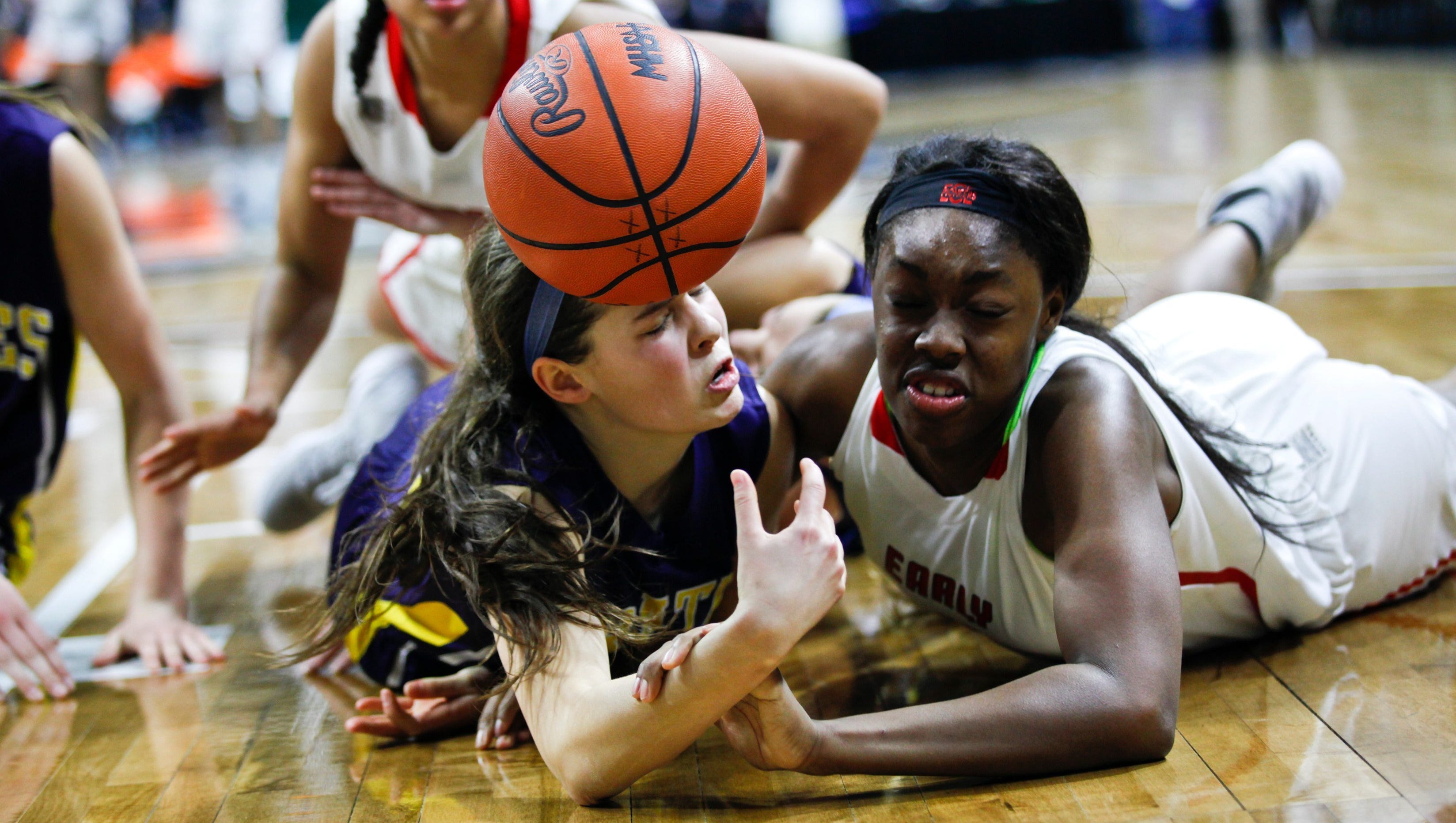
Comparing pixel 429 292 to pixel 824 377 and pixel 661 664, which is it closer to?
pixel 824 377

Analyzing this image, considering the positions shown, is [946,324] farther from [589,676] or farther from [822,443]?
[589,676]

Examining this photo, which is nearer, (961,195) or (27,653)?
(961,195)

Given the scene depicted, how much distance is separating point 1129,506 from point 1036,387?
0.24 metres

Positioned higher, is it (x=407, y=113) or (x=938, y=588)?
(x=407, y=113)

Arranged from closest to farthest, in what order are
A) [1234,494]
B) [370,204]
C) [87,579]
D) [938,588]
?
[1234,494] → [938,588] → [370,204] → [87,579]

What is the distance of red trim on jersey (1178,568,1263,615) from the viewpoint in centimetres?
200

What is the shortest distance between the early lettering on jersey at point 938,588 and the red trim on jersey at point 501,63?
121cm

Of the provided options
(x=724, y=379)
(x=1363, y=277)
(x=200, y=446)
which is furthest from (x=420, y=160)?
(x=1363, y=277)

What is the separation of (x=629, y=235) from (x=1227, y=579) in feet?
3.69

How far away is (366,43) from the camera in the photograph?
260cm

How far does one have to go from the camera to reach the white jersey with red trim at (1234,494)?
1946mm

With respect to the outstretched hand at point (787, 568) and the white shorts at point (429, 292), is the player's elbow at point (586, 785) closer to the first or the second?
the outstretched hand at point (787, 568)

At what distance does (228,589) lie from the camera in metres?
2.90

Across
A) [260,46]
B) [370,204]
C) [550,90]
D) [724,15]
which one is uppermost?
[550,90]
